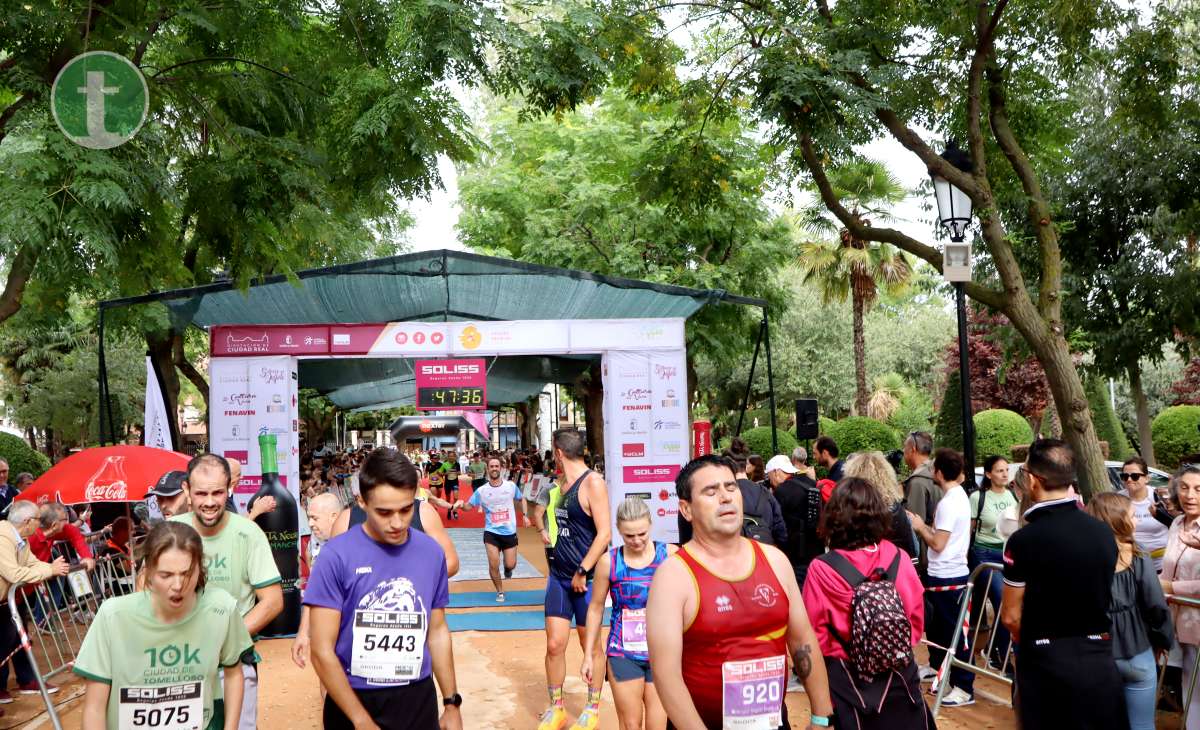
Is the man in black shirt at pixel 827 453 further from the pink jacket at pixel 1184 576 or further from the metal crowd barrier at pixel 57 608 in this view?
the metal crowd barrier at pixel 57 608

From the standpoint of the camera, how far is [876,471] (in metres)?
6.55

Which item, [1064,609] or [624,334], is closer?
[1064,609]

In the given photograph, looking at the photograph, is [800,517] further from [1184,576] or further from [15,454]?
[15,454]

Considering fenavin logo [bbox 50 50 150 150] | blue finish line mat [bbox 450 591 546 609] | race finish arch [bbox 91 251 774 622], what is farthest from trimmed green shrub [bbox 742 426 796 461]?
fenavin logo [bbox 50 50 150 150]

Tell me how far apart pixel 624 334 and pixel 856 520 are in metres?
10.6

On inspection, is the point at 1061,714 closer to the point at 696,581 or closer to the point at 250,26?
the point at 696,581

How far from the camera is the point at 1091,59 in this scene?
40.1 feet

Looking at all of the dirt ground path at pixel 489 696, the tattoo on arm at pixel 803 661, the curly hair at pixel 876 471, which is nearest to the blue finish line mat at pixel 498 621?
the dirt ground path at pixel 489 696

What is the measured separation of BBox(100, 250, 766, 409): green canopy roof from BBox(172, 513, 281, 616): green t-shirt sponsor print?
8.84 meters

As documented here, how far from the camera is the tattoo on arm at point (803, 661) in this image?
3637 millimetres

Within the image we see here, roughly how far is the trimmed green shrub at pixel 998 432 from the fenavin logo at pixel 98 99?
19747 millimetres

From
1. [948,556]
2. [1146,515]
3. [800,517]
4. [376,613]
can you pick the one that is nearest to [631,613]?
[376,613]

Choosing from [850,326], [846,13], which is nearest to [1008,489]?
[846,13]

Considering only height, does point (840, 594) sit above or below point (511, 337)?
below
